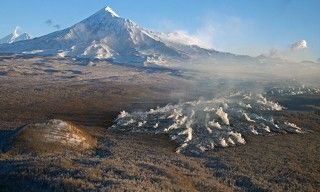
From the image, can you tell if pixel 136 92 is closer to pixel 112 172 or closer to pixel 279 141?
pixel 279 141

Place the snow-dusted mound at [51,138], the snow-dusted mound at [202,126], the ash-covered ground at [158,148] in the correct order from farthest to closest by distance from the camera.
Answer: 1. the snow-dusted mound at [202,126]
2. the snow-dusted mound at [51,138]
3. the ash-covered ground at [158,148]

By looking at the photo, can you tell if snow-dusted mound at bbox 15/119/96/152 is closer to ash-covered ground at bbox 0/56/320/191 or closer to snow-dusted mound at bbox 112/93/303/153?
ash-covered ground at bbox 0/56/320/191

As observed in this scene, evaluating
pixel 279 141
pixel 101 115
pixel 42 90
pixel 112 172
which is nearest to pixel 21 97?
pixel 42 90

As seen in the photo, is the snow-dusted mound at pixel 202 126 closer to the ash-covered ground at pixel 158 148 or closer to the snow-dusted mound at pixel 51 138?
the ash-covered ground at pixel 158 148

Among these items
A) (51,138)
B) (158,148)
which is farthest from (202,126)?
(51,138)

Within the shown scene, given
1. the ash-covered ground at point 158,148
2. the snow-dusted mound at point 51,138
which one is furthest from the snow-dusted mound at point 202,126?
the snow-dusted mound at point 51,138

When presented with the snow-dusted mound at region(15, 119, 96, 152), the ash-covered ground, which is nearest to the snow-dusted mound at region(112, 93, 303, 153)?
the ash-covered ground

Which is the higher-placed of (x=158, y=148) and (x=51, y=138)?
(x=51, y=138)

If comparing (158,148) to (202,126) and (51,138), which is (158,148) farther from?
(202,126)
